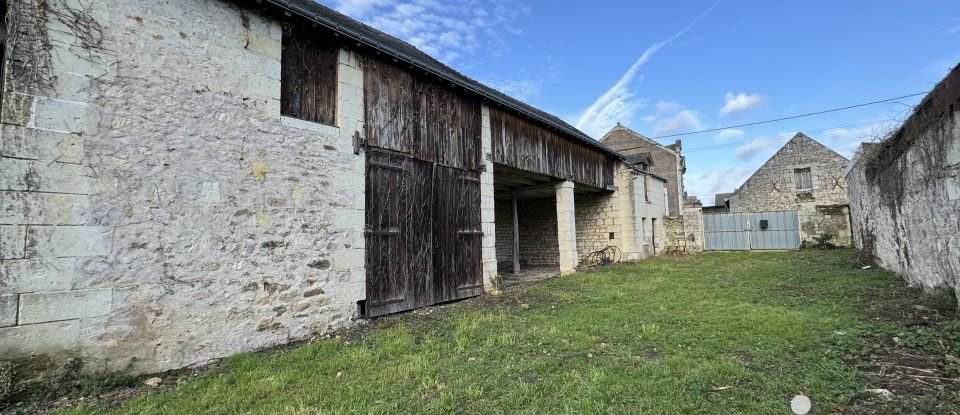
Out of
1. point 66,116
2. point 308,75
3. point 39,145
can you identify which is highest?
point 308,75

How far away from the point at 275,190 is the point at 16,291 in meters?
2.19

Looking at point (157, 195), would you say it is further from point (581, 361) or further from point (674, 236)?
point (674, 236)

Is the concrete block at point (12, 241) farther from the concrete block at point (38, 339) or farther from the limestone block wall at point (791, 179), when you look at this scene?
the limestone block wall at point (791, 179)

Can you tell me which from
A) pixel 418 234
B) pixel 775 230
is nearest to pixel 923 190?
pixel 418 234

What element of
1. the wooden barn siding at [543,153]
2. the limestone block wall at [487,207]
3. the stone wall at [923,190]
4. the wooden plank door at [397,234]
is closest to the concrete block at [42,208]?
the wooden plank door at [397,234]

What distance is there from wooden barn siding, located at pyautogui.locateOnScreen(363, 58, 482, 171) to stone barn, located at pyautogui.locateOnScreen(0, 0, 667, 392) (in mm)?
34

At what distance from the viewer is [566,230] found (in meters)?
10.9

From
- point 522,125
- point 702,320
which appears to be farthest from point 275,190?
point 522,125

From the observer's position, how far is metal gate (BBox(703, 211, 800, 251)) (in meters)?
15.2

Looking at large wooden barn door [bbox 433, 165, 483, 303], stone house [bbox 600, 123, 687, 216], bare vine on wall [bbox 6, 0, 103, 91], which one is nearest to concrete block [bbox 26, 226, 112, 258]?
bare vine on wall [bbox 6, 0, 103, 91]

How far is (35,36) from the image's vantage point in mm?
3422

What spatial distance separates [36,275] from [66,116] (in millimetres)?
1348

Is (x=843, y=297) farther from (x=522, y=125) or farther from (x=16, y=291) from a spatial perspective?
(x=16, y=291)

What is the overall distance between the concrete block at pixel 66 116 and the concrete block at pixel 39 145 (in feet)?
0.20
